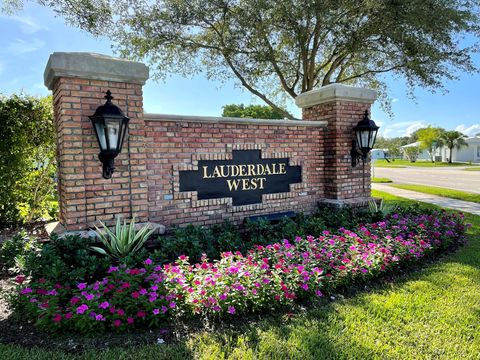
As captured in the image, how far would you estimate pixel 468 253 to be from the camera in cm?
501

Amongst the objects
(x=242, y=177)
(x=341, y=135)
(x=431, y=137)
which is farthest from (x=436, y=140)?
(x=242, y=177)

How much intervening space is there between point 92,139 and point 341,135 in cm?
424

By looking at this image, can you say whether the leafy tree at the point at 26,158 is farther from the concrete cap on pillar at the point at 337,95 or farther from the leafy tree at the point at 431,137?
the leafy tree at the point at 431,137

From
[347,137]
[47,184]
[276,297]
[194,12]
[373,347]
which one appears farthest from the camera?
[194,12]

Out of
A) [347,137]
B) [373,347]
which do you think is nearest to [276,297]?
[373,347]

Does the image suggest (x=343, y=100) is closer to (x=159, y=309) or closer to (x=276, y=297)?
(x=276, y=297)

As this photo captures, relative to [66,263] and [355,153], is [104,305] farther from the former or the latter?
[355,153]

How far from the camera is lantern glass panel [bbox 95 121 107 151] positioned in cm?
391

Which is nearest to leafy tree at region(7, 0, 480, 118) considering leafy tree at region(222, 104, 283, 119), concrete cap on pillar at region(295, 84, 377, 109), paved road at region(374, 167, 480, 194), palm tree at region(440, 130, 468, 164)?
concrete cap on pillar at region(295, 84, 377, 109)

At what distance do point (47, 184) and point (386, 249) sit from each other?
20.7ft

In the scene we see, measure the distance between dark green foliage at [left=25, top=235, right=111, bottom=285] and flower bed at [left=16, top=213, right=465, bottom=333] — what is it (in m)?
0.12

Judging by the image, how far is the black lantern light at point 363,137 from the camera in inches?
240

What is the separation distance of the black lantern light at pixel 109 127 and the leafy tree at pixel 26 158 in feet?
10.1

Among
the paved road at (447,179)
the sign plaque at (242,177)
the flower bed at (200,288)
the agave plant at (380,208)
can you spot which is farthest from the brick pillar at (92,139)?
the paved road at (447,179)
